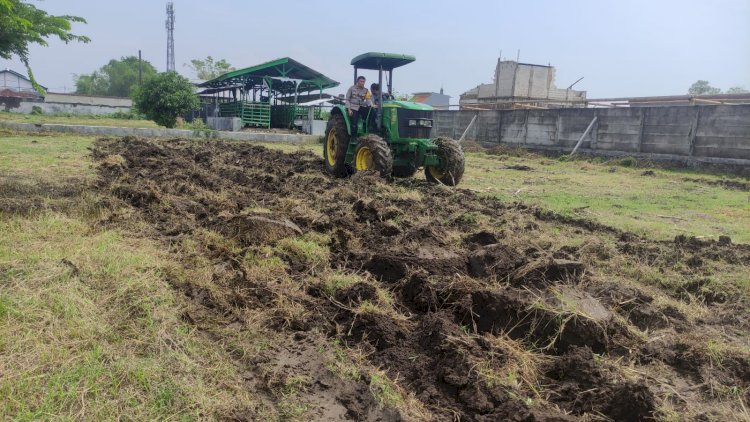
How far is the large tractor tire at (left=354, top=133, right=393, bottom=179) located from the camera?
9727 millimetres

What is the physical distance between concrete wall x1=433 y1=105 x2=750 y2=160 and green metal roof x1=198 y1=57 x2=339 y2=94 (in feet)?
36.1

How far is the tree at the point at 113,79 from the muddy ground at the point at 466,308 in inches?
4229

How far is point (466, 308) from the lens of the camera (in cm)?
390

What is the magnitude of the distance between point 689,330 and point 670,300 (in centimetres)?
67

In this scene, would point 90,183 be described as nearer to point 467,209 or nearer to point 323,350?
point 467,209

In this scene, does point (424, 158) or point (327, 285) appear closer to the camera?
point (327, 285)

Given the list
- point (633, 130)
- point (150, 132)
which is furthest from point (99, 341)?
point (150, 132)

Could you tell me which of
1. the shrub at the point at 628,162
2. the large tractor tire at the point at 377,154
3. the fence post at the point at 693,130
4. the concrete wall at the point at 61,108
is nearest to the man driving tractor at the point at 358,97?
the large tractor tire at the point at 377,154

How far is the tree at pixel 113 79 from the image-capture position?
103 metres

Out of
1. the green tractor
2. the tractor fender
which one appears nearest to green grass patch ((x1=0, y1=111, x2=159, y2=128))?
the tractor fender

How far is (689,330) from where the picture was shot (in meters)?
3.96

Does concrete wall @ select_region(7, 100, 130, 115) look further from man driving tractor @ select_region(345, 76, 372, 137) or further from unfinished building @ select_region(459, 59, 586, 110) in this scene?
man driving tractor @ select_region(345, 76, 372, 137)

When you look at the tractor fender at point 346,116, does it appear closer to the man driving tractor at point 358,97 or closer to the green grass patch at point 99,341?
the man driving tractor at point 358,97

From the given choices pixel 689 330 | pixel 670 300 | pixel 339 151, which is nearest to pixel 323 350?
pixel 689 330
